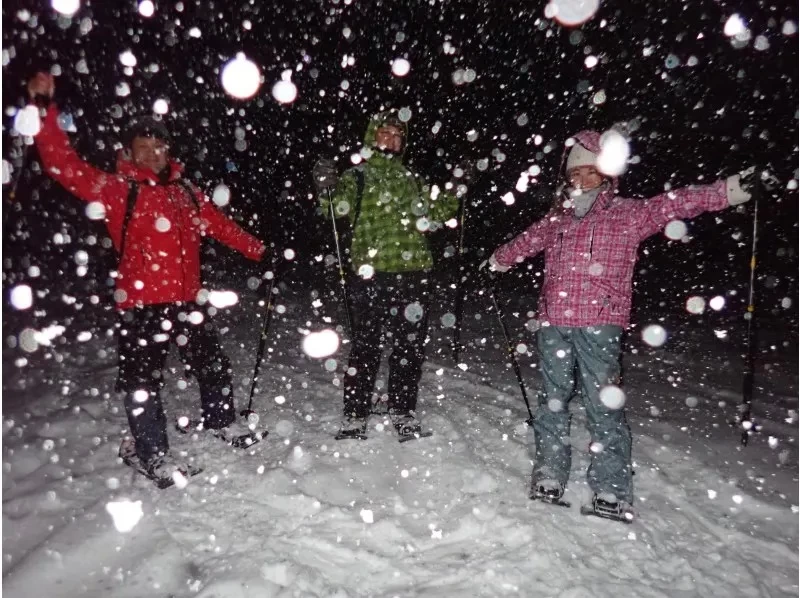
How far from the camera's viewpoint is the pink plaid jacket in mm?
2777

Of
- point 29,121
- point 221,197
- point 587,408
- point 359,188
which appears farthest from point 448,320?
point 29,121

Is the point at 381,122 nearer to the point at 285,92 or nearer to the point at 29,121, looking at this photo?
the point at 29,121

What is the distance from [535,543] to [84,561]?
2.71 m

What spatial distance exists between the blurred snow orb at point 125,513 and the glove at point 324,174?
2.94m

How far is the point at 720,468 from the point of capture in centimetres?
361

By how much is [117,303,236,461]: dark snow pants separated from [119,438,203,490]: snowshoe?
7 centimetres

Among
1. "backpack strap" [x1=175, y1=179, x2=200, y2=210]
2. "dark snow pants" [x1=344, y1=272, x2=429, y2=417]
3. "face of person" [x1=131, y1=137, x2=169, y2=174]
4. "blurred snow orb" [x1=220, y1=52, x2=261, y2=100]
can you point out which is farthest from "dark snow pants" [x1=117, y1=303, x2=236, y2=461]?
"blurred snow orb" [x1=220, y1=52, x2=261, y2=100]

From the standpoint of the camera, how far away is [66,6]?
881cm

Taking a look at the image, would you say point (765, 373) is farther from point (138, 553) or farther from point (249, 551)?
point (138, 553)

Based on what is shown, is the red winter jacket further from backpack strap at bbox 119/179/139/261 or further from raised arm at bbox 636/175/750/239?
raised arm at bbox 636/175/750/239

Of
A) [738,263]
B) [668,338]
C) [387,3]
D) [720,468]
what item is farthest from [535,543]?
[387,3]

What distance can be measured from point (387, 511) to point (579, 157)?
2.77 meters

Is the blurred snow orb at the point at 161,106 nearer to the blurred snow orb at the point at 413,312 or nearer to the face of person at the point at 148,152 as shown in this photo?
the face of person at the point at 148,152

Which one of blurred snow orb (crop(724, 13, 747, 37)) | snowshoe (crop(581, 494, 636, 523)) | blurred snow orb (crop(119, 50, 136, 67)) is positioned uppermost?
blurred snow orb (crop(724, 13, 747, 37))
